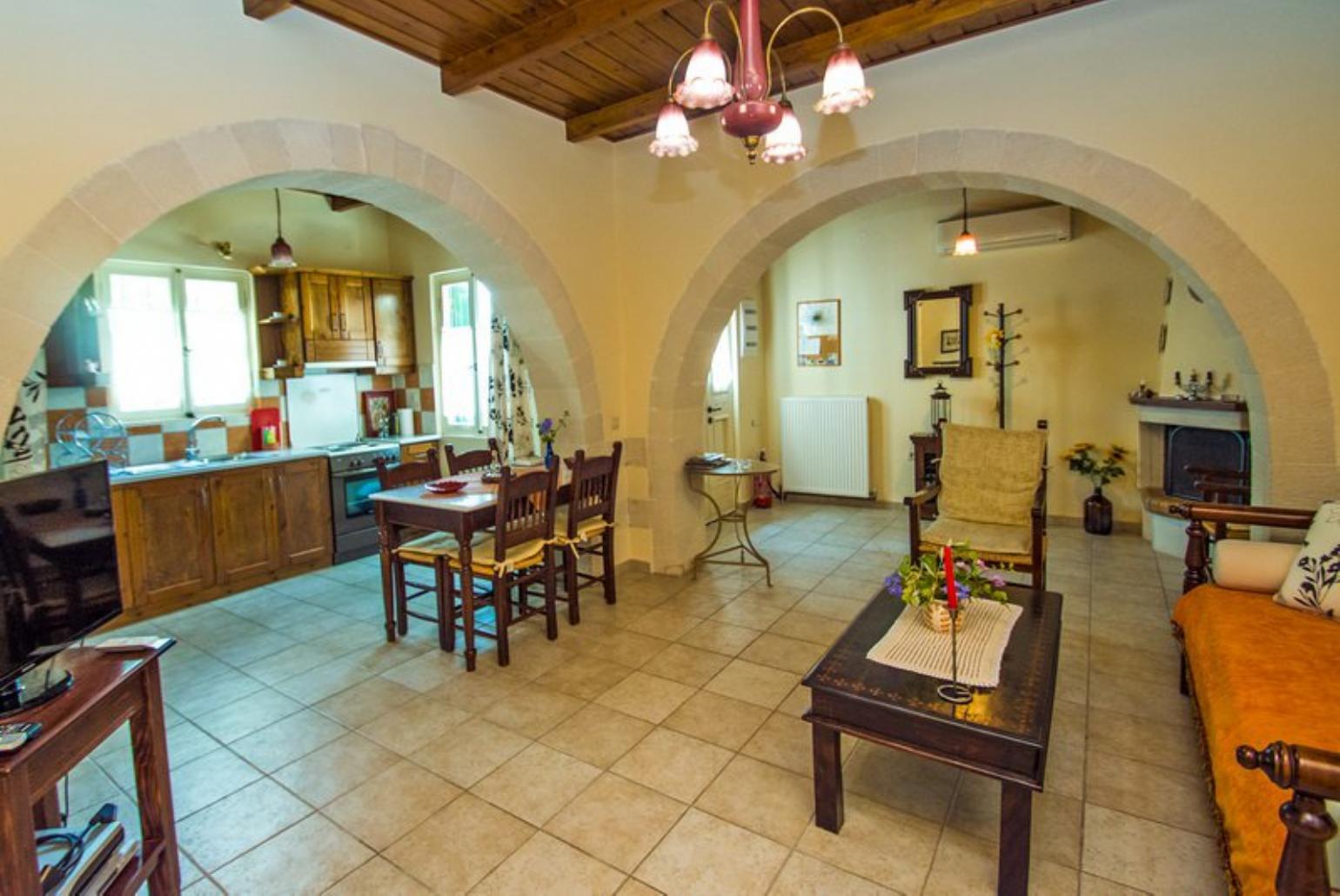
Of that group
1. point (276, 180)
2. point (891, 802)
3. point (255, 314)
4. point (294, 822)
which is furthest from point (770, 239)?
point (255, 314)

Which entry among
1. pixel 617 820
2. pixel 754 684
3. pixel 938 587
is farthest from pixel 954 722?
pixel 754 684

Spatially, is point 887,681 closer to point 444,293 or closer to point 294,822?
point 294,822

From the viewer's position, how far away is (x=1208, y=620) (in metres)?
2.38

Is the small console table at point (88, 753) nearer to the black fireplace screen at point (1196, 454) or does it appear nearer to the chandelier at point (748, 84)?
the chandelier at point (748, 84)

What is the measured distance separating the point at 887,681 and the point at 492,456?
317 centimetres

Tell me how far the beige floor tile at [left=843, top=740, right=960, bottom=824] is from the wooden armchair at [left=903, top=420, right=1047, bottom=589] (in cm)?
134

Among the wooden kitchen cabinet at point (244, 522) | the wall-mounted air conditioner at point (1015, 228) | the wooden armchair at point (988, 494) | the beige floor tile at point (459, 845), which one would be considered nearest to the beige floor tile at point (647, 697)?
the beige floor tile at point (459, 845)

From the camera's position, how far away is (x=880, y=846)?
199 cm

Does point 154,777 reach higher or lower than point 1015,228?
lower

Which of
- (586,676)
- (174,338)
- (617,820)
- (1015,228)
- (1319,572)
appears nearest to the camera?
(617,820)

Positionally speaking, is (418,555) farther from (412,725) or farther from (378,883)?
(378,883)

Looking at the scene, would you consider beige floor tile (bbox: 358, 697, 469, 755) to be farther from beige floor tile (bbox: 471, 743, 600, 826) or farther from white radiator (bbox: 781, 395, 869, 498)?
white radiator (bbox: 781, 395, 869, 498)

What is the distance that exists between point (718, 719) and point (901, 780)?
0.73 meters

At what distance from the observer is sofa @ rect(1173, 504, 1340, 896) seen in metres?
1.10
